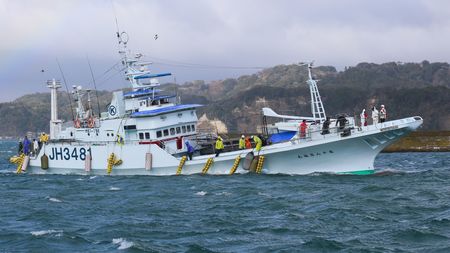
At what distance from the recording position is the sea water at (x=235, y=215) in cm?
2253

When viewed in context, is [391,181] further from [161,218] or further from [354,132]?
[161,218]

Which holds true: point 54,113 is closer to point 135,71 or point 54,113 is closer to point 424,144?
point 135,71

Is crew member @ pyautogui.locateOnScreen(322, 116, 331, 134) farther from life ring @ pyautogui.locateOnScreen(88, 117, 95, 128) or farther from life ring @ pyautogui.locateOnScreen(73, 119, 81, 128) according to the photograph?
life ring @ pyautogui.locateOnScreen(73, 119, 81, 128)

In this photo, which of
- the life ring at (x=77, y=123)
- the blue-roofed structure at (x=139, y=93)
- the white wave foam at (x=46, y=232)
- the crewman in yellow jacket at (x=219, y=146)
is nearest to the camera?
the white wave foam at (x=46, y=232)

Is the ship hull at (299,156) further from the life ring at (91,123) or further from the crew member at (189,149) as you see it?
the life ring at (91,123)

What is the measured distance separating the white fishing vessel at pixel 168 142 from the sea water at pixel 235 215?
1358 millimetres

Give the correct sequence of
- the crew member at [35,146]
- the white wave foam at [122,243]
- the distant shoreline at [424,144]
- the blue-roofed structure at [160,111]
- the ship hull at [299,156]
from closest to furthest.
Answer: the white wave foam at [122,243]
the ship hull at [299,156]
the blue-roofed structure at [160,111]
the crew member at [35,146]
the distant shoreline at [424,144]

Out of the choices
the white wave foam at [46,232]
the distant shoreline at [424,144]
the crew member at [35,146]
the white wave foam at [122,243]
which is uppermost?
the crew member at [35,146]

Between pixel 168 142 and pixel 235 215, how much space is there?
18534mm

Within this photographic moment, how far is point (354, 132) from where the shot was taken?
4031 cm

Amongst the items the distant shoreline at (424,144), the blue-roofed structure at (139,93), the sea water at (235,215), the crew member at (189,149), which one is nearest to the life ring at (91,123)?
the blue-roofed structure at (139,93)

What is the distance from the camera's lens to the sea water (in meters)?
22.5

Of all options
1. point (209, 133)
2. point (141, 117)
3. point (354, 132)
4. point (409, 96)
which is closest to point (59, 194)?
point (141, 117)

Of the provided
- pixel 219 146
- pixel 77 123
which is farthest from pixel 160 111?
pixel 77 123
